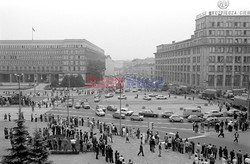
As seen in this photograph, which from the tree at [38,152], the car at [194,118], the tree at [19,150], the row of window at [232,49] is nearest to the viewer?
the tree at [19,150]

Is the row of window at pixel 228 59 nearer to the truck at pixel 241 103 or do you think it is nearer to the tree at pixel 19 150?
the truck at pixel 241 103

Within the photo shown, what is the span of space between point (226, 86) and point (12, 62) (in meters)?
104

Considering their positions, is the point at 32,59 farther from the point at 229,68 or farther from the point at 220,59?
the point at 229,68

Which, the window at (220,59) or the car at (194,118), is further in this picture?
the window at (220,59)

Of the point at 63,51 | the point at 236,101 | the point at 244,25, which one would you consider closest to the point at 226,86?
the point at 244,25

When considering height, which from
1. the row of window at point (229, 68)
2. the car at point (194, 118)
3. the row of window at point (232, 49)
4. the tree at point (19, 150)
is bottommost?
the car at point (194, 118)

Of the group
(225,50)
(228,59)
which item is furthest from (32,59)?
(228,59)

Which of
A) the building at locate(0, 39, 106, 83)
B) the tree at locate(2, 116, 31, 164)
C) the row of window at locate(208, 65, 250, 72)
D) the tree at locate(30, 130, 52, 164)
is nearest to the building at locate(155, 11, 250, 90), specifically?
the row of window at locate(208, 65, 250, 72)

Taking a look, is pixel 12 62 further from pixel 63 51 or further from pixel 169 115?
pixel 169 115

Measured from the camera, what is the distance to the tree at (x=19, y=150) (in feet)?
42.9

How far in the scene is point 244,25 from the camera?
7931 centimetres

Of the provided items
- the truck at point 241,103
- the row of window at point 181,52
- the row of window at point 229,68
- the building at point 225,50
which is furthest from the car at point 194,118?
the row of window at point 181,52

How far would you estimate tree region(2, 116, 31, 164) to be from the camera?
13.1 metres

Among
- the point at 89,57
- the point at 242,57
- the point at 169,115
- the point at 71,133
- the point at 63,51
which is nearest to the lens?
the point at 71,133
